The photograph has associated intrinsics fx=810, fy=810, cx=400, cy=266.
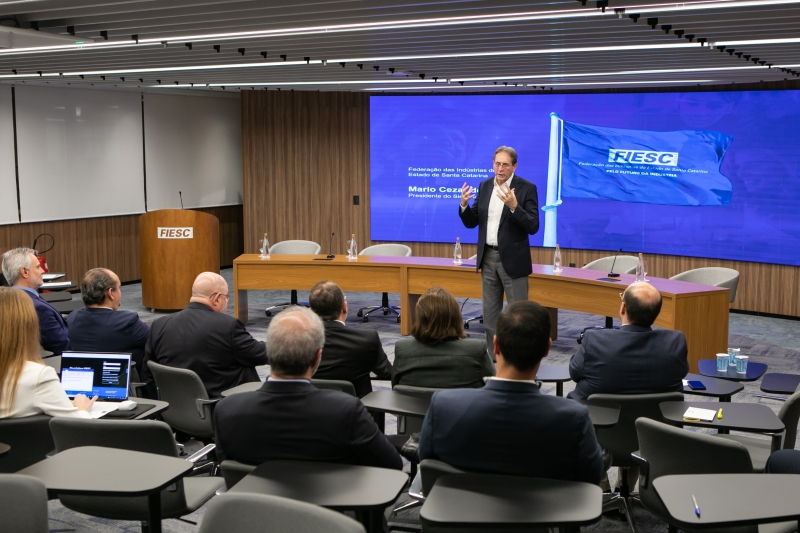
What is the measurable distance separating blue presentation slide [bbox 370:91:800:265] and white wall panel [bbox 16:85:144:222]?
12.0ft

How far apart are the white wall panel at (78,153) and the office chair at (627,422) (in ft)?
30.3

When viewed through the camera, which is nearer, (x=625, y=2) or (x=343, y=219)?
(x=625, y=2)

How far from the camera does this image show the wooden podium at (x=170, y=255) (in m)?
9.73

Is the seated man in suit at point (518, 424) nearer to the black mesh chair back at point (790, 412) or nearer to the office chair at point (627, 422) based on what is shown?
the office chair at point (627, 422)

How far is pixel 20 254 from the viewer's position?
5215mm

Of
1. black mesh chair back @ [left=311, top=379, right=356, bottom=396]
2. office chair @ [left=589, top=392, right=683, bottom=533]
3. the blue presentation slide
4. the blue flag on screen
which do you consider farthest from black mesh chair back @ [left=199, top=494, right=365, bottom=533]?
the blue flag on screen

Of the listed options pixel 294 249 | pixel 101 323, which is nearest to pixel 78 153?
pixel 294 249

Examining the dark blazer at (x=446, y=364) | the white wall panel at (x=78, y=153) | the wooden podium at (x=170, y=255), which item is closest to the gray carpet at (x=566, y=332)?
the wooden podium at (x=170, y=255)

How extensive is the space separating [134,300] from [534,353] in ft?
30.1

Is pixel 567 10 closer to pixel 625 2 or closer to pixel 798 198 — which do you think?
pixel 625 2

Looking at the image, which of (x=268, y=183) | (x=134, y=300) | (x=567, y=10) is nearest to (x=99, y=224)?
(x=134, y=300)

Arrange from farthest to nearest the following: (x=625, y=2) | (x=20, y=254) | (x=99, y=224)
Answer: (x=99, y=224)
(x=20, y=254)
(x=625, y=2)

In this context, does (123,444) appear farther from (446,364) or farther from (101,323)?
(101,323)

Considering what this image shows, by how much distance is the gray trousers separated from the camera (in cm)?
661
